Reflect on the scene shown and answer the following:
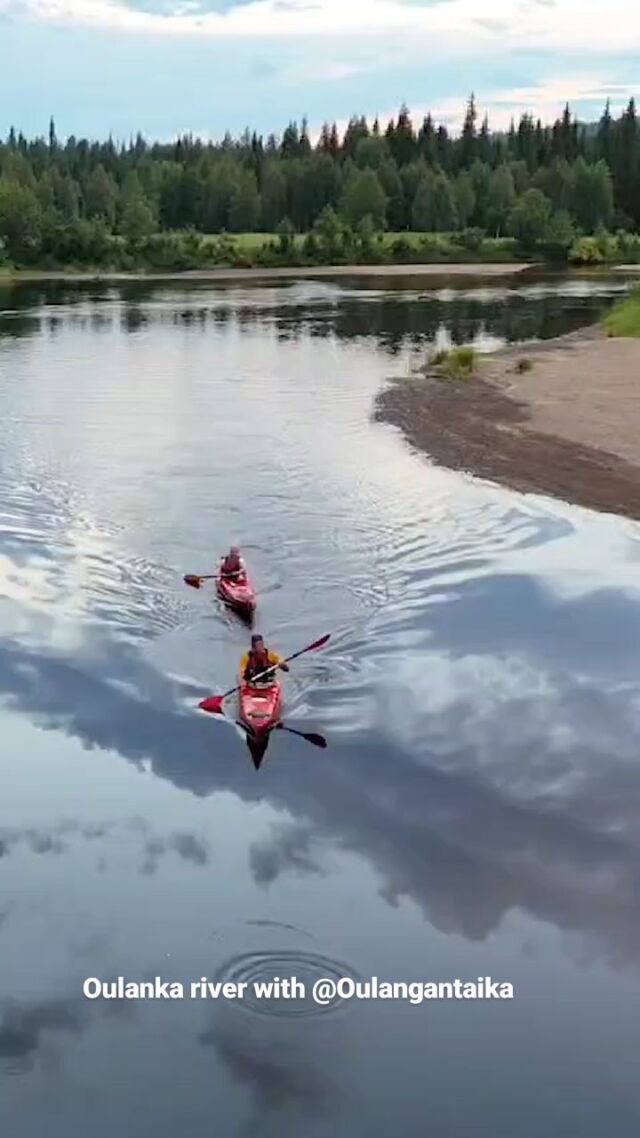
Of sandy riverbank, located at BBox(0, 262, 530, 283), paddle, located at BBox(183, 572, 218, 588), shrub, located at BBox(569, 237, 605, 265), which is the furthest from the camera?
shrub, located at BBox(569, 237, 605, 265)

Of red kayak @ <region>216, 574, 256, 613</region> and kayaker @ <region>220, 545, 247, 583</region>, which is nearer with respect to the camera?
red kayak @ <region>216, 574, 256, 613</region>

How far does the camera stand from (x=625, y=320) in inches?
3172

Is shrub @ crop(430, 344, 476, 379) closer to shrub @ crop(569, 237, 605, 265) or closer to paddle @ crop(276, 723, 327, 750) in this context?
paddle @ crop(276, 723, 327, 750)

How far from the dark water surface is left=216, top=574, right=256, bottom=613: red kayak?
386 mm

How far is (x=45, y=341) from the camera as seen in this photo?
82.8m

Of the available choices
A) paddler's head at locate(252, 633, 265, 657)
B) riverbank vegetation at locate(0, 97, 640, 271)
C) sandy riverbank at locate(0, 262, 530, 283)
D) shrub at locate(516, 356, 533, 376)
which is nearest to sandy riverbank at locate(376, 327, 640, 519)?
shrub at locate(516, 356, 533, 376)

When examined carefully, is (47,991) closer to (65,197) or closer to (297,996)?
(297,996)

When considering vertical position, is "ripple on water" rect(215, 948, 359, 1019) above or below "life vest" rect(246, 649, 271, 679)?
below

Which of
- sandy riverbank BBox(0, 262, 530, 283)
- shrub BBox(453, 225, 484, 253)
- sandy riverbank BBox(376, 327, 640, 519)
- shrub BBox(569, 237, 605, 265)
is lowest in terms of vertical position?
sandy riverbank BBox(376, 327, 640, 519)

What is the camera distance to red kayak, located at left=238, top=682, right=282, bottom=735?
24.9 meters

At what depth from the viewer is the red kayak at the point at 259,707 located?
2486 centimetres

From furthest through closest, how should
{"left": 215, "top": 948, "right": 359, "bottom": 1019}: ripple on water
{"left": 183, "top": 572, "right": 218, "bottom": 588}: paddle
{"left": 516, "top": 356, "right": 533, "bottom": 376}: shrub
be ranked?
{"left": 516, "top": 356, "right": 533, "bottom": 376}: shrub, {"left": 183, "top": 572, "right": 218, "bottom": 588}: paddle, {"left": 215, "top": 948, "right": 359, "bottom": 1019}: ripple on water

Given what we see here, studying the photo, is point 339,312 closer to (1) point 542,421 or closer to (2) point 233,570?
(1) point 542,421

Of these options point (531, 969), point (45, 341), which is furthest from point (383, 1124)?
point (45, 341)
